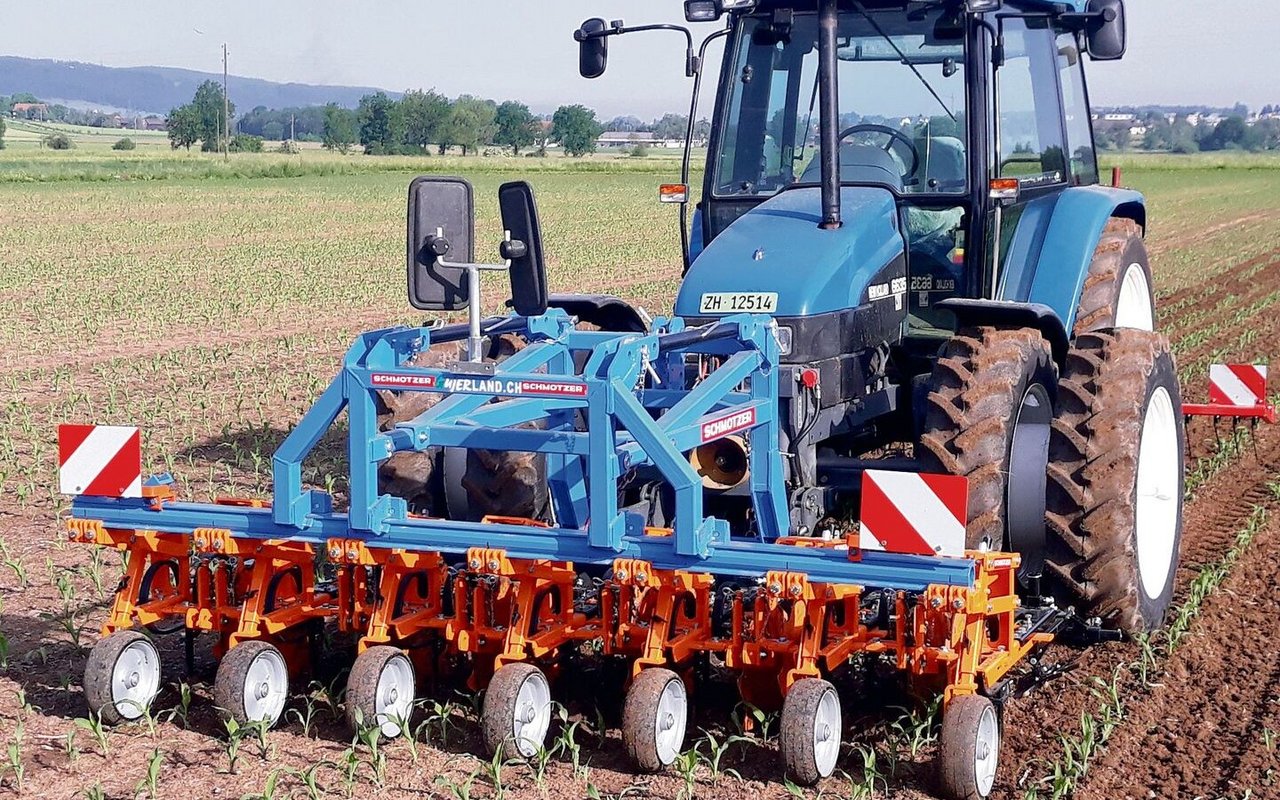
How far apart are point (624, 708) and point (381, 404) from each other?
2166 mm

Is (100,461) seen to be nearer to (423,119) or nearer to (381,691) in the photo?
(381,691)

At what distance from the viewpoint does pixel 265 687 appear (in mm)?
4859

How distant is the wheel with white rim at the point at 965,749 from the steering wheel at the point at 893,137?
Result: 265cm

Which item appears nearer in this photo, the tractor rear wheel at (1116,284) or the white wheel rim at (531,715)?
the white wheel rim at (531,715)

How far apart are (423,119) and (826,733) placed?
9285 centimetres

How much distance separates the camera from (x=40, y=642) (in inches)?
230

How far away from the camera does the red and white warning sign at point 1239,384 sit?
857cm

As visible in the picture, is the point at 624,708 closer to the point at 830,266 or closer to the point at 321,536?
the point at 321,536

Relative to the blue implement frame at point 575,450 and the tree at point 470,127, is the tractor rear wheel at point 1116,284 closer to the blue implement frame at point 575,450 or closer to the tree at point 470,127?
the blue implement frame at point 575,450

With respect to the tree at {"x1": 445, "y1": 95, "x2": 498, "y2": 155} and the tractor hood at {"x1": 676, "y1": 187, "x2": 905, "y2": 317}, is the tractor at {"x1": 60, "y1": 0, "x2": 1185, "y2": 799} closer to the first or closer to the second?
the tractor hood at {"x1": 676, "y1": 187, "x2": 905, "y2": 317}

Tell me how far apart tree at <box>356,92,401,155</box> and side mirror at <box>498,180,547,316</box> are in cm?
8965

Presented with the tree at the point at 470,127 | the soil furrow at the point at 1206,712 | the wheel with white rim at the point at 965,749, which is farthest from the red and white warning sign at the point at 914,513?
the tree at the point at 470,127

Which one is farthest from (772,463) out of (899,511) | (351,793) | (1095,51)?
(1095,51)

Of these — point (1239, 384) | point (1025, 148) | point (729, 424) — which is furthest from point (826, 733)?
point (1239, 384)
